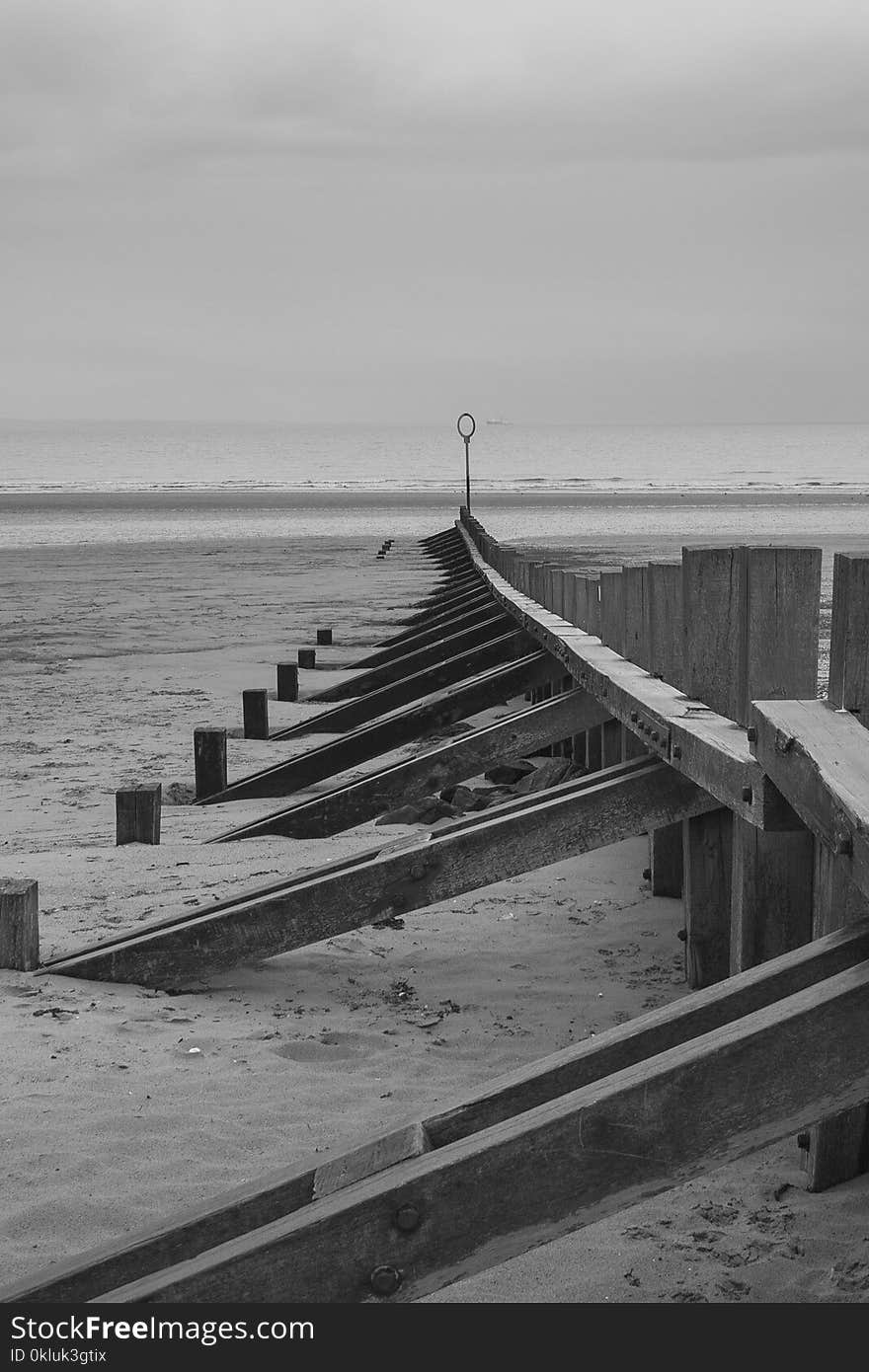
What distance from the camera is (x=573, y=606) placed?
703cm

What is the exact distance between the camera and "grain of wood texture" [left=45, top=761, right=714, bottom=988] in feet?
13.3

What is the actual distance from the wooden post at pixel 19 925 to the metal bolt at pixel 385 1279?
270 cm

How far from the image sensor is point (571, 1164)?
82.8 inches

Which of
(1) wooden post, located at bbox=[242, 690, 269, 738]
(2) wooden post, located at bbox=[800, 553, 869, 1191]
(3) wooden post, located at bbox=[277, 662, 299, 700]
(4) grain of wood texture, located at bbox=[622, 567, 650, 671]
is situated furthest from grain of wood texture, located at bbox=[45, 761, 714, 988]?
(3) wooden post, located at bbox=[277, 662, 299, 700]

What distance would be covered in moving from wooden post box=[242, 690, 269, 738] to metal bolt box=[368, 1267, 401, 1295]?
7.53 meters

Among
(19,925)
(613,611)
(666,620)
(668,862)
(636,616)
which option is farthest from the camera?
(613,611)

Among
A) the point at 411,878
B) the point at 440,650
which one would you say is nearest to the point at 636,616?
the point at 411,878

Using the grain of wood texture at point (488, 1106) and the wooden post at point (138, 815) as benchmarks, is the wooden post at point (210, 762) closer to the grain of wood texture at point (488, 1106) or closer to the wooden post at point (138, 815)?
the wooden post at point (138, 815)

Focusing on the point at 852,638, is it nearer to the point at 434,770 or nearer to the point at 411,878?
the point at 411,878

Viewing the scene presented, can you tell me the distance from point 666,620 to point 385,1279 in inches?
114

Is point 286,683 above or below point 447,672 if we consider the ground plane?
below

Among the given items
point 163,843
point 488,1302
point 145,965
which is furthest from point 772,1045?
point 163,843

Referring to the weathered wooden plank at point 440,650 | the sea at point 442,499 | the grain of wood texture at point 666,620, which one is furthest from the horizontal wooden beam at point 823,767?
the sea at point 442,499

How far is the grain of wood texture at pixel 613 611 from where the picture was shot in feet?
18.3
